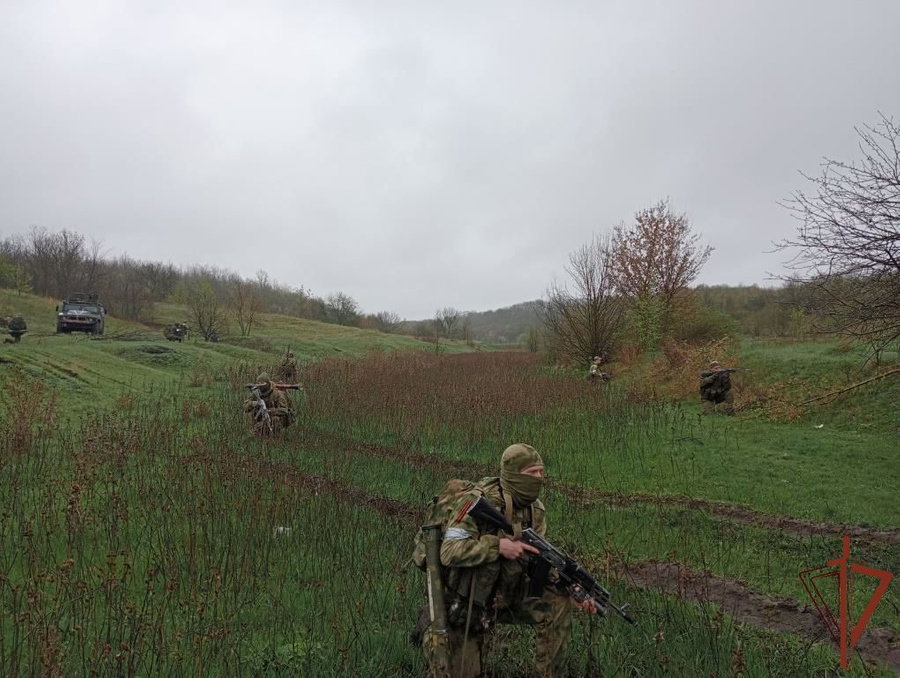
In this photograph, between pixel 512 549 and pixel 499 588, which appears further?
pixel 499 588

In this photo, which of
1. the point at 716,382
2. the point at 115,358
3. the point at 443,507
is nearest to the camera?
the point at 443,507

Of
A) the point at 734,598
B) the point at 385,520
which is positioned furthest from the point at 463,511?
the point at 734,598

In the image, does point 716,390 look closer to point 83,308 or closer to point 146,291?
point 83,308

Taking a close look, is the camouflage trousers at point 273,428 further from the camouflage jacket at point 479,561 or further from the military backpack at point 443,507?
the camouflage jacket at point 479,561

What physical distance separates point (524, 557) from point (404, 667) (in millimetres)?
1211

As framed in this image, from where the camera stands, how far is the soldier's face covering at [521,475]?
3189 millimetres

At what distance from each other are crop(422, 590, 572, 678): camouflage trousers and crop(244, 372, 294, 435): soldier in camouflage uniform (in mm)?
7205

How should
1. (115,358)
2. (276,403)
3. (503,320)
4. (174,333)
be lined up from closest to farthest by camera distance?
(276,403)
(115,358)
(174,333)
(503,320)

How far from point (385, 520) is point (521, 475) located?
298 centimetres

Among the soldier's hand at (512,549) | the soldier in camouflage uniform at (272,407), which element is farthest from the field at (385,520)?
the soldier's hand at (512,549)

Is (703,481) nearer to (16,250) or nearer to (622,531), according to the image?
(622,531)

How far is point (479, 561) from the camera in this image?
2.96 m

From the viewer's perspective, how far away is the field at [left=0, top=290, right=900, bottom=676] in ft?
11.2

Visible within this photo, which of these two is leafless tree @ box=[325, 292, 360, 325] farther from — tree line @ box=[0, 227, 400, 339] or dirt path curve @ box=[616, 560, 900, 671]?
dirt path curve @ box=[616, 560, 900, 671]
